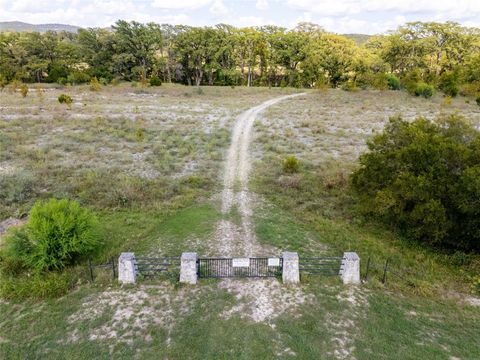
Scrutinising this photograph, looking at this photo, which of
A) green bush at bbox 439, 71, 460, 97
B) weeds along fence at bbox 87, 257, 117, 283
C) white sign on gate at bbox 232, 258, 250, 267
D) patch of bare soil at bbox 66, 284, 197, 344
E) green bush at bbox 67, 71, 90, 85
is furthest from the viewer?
green bush at bbox 67, 71, 90, 85

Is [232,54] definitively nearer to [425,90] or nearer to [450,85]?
[425,90]

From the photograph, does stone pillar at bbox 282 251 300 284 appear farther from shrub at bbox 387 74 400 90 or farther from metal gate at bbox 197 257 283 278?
shrub at bbox 387 74 400 90

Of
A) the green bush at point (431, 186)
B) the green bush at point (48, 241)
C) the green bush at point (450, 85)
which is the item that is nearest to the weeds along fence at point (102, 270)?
the green bush at point (48, 241)

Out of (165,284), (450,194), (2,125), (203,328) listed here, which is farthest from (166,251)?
(2,125)

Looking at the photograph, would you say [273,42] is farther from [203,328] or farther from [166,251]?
[203,328]

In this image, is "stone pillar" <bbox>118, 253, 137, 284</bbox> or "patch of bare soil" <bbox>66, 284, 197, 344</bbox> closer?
"patch of bare soil" <bbox>66, 284, 197, 344</bbox>

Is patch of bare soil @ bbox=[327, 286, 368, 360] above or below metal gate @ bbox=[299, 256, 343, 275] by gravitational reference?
below

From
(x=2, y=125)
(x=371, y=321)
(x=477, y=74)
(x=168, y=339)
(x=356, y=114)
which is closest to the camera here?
(x=168, y=339)

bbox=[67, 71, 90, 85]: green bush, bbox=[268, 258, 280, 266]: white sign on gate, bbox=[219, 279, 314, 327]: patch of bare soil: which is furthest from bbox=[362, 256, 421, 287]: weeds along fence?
bbox=[67, 71, 90, 85]: green bush
